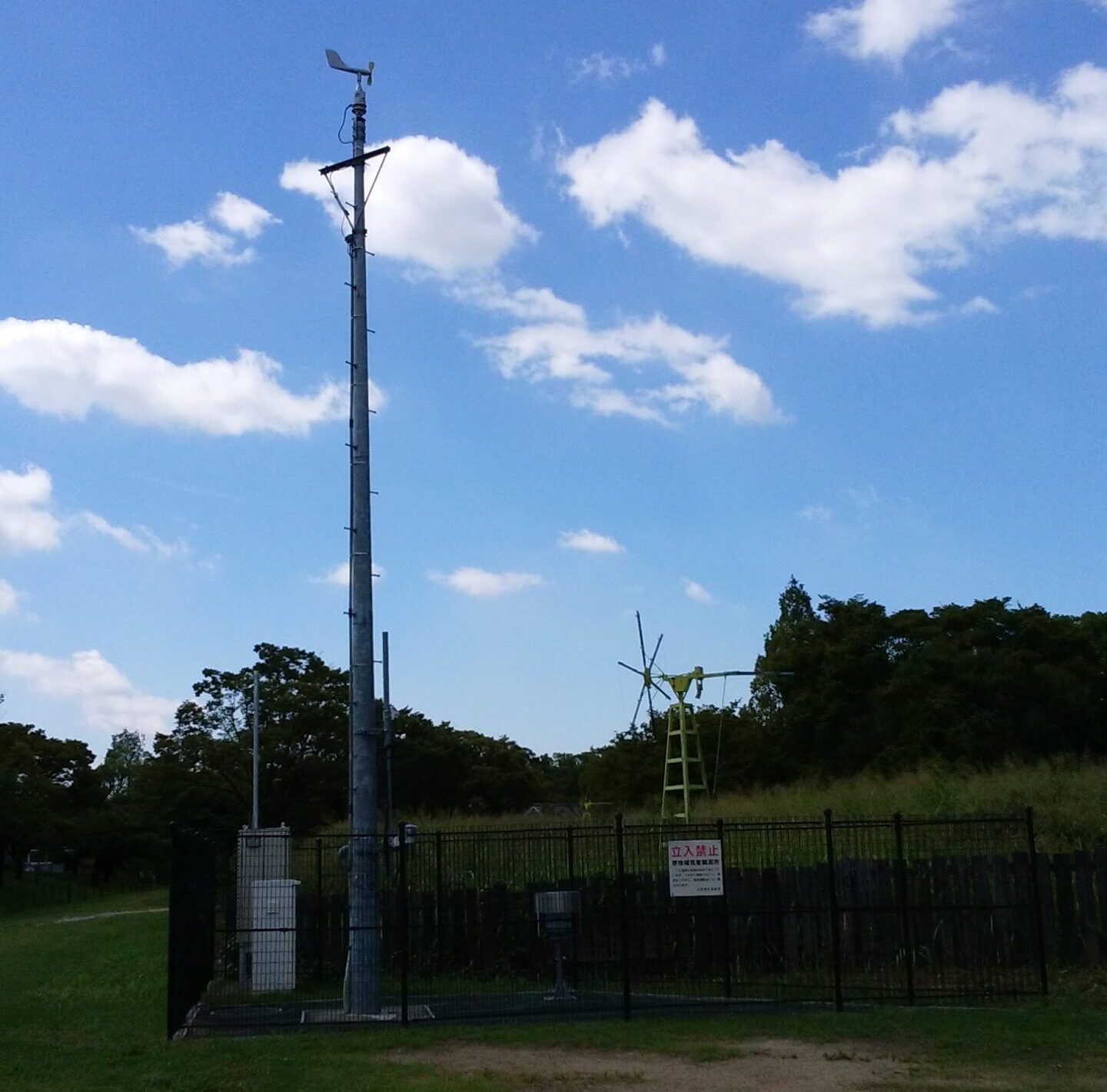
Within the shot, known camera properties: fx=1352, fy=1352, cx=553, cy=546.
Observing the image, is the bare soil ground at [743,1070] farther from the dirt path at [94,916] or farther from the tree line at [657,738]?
the dirt path at [94,916]

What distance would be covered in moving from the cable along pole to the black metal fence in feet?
1.68

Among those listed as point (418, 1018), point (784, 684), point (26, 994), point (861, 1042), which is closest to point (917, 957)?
point (861, 1042)

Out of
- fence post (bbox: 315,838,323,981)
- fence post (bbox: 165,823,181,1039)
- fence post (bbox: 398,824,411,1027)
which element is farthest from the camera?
fence post (bbox: 315,838,323,981)

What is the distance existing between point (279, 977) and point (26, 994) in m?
4.20

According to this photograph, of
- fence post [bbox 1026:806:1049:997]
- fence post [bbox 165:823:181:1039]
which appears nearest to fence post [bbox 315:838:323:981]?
fence post [bbox 165:823:181:1039]

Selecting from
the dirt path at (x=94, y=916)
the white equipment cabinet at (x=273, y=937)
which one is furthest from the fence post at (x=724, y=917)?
the dirt path at (x=94, y=916)

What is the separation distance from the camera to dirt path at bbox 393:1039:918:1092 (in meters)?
11.3

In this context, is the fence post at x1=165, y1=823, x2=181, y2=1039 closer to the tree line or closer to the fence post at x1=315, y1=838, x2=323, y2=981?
the fence post at x1=315, y1=838, x2=323, y2=981

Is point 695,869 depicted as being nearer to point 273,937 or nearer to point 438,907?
point 438,907

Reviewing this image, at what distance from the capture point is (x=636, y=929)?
19.7m

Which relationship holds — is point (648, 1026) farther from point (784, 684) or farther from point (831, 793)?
point (784, 684)

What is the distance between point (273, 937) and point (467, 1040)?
6.16 meters

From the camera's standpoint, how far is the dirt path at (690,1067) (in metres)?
11.3

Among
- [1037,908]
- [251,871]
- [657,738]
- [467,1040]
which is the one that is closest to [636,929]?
[251,871]
